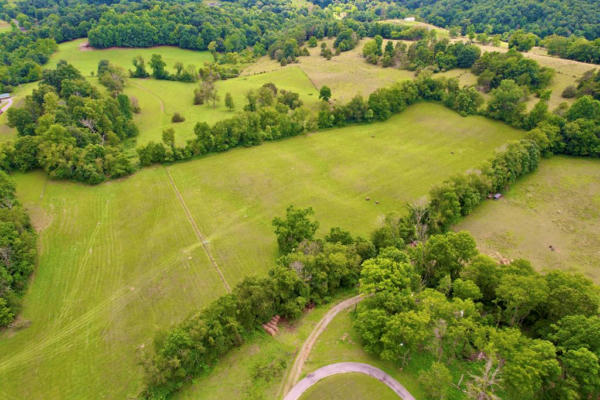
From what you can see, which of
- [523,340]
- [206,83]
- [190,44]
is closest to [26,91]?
[206,83]

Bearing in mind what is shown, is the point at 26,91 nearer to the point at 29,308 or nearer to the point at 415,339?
the point at 29,308

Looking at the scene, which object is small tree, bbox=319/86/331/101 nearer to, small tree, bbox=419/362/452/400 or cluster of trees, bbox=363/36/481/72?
cluster of trees, bbox=363/36/481/72

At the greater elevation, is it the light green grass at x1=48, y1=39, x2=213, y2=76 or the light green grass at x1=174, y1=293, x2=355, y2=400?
the light green grass at x1=48, y1=39, x2=213, y2=76

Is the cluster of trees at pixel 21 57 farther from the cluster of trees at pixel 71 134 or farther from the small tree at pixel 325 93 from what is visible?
the small tree at pixel 325 93

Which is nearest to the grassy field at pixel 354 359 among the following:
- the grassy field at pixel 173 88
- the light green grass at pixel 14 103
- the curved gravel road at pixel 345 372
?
the curved gravel road at pixel 345 372

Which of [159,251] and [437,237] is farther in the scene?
[159,251]

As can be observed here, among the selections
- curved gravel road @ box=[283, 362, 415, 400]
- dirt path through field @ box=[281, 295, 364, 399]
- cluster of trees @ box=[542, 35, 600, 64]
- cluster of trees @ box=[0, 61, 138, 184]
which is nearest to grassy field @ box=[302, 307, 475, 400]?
curved gravel road @ box=[283, 362, 415, 400]

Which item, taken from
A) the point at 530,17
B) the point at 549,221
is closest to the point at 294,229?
the point at 549,221
